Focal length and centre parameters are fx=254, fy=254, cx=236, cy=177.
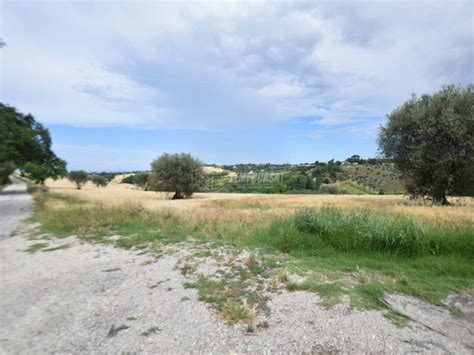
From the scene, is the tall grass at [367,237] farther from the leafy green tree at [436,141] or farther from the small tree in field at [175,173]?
the small tree in field at [175,173]

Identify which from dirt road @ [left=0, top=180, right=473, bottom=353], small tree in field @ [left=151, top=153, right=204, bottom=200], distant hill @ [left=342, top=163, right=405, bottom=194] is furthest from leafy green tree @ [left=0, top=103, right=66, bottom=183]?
distant hill @ [left=342, top=163, right=405, bottom=194]

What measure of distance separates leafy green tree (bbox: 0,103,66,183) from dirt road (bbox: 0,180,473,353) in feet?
55.1

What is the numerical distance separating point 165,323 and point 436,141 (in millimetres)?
19370

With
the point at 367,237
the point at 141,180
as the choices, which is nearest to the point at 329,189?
the point at 367,237

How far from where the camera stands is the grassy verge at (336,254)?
4.23m

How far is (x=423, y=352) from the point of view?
2.79 m

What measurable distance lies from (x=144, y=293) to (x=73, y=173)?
260 feet

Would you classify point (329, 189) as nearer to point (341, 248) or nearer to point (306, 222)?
point (306, 222)

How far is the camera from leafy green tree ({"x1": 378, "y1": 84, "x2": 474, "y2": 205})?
15852 mm

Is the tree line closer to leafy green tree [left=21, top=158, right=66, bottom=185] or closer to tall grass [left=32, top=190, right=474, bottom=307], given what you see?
leafy green tree [left=21, top=158, right=66, bottom=185]

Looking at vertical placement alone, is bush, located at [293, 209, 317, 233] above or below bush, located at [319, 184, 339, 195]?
above

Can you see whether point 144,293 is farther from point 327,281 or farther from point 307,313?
point 327,281

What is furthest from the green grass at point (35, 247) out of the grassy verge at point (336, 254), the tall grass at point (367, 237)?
the tall grass at point (367, 237)

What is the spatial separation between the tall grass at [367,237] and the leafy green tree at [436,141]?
12.0 metres
